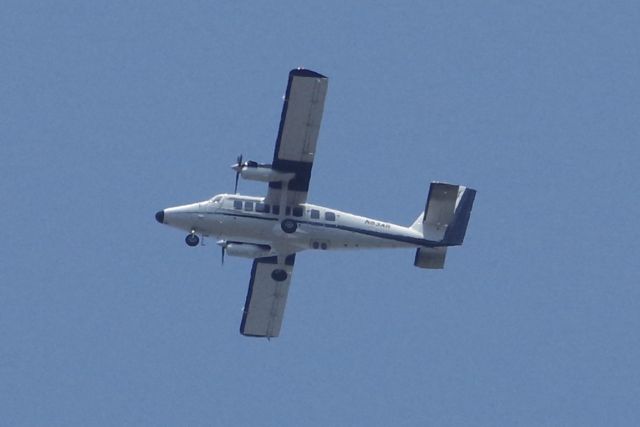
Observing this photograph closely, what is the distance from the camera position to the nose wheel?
48.5m

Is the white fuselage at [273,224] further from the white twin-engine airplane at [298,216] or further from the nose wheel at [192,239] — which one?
the nose wheel at [192,239]

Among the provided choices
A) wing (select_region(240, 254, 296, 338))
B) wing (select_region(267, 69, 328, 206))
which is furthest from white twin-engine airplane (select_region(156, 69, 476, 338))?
wing (select_region(240, 254, 296, 338))

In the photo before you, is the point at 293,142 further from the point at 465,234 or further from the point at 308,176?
the point at 465,234

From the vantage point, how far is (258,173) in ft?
156

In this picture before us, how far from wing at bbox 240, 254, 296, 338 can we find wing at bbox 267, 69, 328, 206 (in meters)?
3.28

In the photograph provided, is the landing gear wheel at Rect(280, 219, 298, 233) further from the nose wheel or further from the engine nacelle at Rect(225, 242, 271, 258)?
the nose wheel

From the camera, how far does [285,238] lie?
1912 inches

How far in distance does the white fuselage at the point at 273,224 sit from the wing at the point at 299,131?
1.86 ft

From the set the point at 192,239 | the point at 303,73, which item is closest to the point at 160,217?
the point at 192,239

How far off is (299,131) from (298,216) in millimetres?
2966

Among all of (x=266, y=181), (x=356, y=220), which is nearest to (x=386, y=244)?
(x=356, y=220)

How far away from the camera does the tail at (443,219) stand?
162 ft

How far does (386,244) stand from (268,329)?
19.1 feet

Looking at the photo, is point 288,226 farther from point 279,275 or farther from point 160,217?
point 160,217
